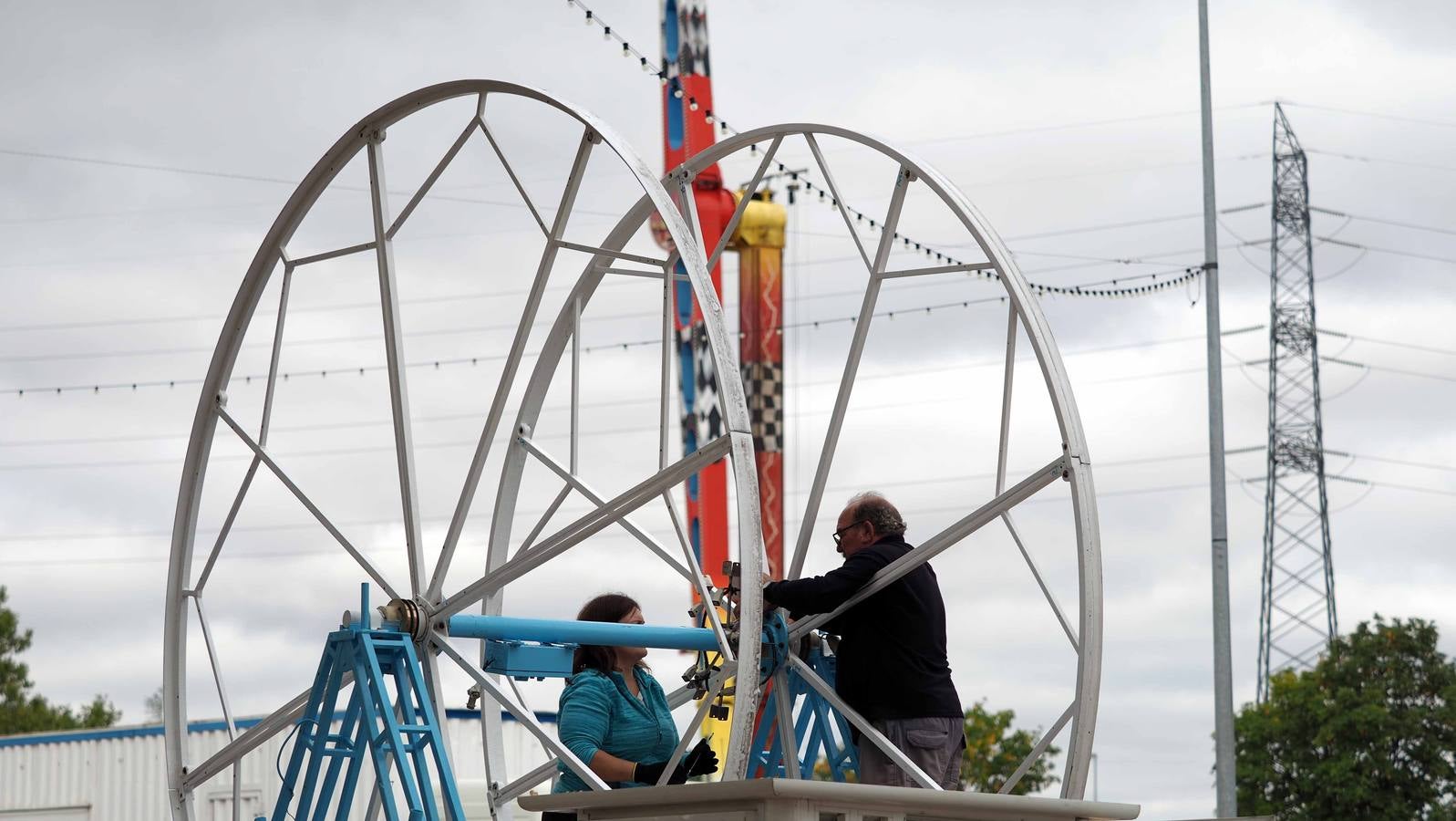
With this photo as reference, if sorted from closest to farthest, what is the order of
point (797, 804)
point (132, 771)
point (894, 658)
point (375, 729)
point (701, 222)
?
point (797, 804) → point (375, 729) → point (894, 658) → point (132, 771) → point (701, 222)

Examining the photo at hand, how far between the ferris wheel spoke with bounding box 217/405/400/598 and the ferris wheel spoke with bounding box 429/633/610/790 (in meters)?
0.40

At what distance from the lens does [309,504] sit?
10.0 m

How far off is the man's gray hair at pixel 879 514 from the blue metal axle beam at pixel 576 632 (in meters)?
1.07

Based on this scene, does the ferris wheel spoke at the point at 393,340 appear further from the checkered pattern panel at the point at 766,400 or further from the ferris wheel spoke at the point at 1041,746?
the checkered pattern panel at the point at 766,400

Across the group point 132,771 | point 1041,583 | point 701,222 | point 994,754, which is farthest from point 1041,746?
point 994,754

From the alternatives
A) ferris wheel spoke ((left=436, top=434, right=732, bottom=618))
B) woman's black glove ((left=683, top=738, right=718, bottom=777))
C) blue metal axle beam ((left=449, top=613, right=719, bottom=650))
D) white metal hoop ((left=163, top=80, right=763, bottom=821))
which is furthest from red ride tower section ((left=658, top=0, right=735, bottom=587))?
woman's black glove ((left=683, top=738, right=718, bottom=777))

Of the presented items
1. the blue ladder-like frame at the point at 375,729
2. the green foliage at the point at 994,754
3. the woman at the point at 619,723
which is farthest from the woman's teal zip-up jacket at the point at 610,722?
the green foliage at the point at 994,754

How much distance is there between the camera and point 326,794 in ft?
28.6

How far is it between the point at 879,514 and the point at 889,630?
642 millimetres

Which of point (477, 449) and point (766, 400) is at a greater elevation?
point (766, 400)

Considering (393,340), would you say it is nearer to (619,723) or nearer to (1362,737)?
(619,723)

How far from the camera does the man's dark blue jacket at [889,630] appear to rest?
9.13 meters

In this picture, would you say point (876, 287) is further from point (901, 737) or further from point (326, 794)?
point (326, 794)

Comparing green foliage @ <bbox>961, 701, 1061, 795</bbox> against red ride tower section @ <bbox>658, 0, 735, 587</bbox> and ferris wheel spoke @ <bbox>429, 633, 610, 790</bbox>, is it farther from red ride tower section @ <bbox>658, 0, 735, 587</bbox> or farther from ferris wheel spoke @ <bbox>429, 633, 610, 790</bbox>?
ferris wheel spoke @ <bbox>429, 633, 610, 790</bbox>
